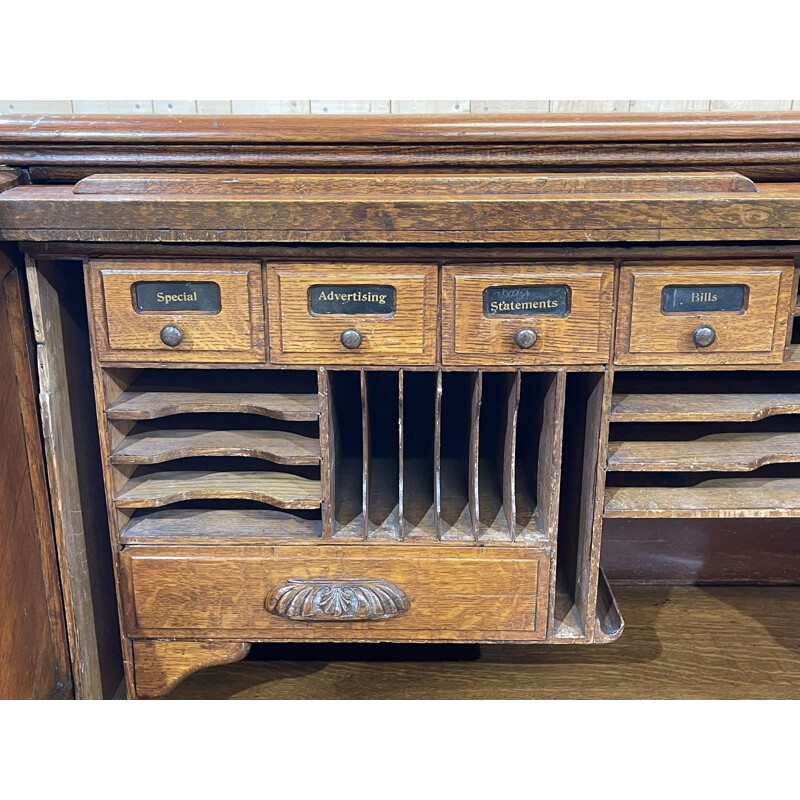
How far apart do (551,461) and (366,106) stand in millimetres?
972

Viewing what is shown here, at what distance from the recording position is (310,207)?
128cm

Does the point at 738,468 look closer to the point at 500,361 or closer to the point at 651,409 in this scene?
the point at 651,409

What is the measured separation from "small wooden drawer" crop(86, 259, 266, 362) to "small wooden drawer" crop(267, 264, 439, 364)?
0.04m

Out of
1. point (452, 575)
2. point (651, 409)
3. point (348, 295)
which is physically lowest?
point (452, 575)

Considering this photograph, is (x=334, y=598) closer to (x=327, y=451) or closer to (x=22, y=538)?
→ (x=327, y=451)

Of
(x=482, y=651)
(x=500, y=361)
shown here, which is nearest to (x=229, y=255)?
(x=500, y=361)

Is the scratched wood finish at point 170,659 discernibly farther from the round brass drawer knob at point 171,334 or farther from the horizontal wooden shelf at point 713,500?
the horizontal wooden shelf at point 713,500

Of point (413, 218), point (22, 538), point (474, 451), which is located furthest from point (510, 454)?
point (22, 538)

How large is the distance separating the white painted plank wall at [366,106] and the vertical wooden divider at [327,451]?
81 centimetres

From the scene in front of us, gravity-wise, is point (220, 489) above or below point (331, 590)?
above

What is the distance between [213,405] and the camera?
1.43 metres

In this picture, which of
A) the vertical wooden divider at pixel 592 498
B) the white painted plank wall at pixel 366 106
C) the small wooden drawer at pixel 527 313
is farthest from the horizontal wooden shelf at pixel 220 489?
the white painted plank wall at pixel 366 106

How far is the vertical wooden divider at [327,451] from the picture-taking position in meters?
1.39

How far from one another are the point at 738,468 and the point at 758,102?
0.92 metres
